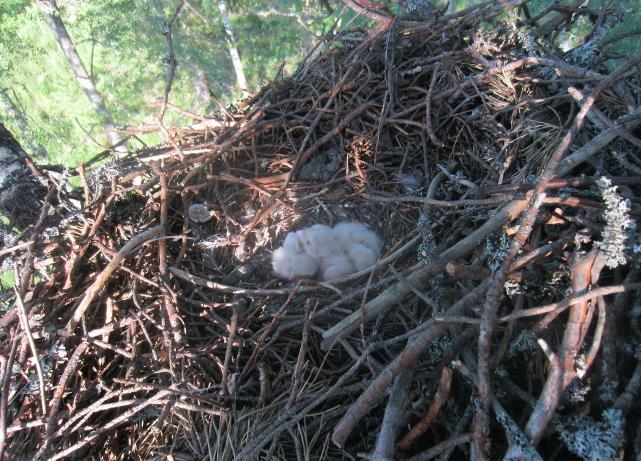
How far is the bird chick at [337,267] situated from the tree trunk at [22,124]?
8321 mm

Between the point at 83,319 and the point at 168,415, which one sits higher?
the point at 83,319

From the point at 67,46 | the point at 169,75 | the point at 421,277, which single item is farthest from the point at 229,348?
the point at 67,46

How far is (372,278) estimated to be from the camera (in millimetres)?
1762

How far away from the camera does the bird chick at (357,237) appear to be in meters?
2.10

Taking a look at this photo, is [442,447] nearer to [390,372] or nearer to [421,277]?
[390,372]

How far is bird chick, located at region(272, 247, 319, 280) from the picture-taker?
2035mm

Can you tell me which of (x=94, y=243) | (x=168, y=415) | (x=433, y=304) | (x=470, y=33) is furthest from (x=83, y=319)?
(x=470, y=33)

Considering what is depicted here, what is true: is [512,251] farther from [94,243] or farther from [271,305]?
[94,243]

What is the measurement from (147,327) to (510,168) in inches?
69.7

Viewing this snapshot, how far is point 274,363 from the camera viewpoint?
176 cm

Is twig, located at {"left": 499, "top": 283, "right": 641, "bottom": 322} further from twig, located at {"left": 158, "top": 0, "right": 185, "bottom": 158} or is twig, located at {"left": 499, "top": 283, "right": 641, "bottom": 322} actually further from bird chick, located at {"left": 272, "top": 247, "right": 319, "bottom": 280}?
twig, located at {"left": 158, "top": 0, "right": 185, "bottom": 158}

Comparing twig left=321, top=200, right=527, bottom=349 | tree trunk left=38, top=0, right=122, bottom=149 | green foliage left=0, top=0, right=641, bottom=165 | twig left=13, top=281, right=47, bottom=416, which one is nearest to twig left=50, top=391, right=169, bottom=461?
twig left=13, top=281, right=47, bottom=416

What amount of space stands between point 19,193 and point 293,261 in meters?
1.61

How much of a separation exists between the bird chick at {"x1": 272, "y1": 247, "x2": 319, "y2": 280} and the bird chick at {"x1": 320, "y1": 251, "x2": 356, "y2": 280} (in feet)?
0.18
